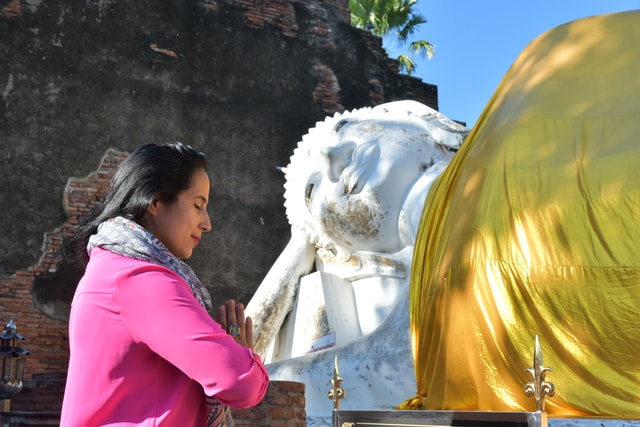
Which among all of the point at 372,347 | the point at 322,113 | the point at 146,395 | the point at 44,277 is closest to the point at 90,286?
the point at 146,395

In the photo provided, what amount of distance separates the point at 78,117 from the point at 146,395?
759cm

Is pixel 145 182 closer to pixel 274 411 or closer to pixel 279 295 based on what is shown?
pixel 274 411

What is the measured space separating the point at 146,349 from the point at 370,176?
419 centimetres

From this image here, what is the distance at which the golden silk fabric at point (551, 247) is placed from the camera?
334cm

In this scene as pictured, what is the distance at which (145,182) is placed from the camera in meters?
1.41

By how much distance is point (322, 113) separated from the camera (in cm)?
975

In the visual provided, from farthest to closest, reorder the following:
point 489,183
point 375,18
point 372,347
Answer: point 375,18 → point 372,347 → point 489,183

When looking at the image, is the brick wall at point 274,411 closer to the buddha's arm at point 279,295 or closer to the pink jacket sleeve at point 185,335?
the pink jacket sleeve at point 185,335

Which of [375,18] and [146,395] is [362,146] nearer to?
[146,395]

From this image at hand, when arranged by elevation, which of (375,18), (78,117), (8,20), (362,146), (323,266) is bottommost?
(323,266)

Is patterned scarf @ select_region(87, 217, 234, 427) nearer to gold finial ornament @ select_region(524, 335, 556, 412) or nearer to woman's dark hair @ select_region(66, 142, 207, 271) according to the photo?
woman's dark hair @ select_region(66, 142, 207, 271)

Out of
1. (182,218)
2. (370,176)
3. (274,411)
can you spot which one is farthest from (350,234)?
(182,218)

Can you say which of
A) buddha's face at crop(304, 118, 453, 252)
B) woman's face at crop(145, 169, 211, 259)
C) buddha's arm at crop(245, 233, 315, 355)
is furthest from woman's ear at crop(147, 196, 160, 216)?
buddha's arm at crop(245, 233, 315, 355)

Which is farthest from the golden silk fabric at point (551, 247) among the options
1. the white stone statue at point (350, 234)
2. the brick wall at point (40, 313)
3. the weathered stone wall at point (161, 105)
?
the weathered stone wall at point (161, 105)
